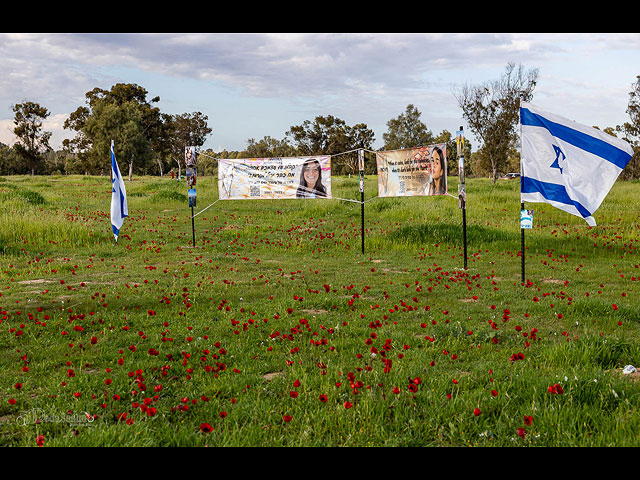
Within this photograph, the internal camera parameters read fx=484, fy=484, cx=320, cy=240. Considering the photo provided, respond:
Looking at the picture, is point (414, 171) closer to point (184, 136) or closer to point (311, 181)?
point (311, 181)

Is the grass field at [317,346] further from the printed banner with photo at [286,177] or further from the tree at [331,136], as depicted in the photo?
the tree at [331,136]

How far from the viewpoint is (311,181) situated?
13.7 m

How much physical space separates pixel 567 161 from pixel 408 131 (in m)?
68.4

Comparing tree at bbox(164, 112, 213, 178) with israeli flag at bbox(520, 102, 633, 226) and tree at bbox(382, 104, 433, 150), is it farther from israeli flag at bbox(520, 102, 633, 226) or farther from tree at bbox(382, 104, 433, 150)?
israeli flag at bbox(520, 102, 633, 226)

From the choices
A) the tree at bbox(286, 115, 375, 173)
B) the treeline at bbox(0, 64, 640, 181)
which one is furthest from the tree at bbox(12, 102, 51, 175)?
the tree at bbox(286, 115, 375, 173)

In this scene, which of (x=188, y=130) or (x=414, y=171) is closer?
(x=414, y=171)

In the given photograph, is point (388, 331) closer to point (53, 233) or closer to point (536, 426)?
point (536, 426)

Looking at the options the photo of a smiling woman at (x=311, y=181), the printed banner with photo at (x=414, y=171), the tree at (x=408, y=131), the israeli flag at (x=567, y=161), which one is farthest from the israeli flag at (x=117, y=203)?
the tree at (x=408, y=131)

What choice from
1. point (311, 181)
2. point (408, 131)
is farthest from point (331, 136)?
point (311, 181)

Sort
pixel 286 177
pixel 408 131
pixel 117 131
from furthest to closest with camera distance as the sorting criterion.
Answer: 1. pixel 408 131
2. pixel 117 131
3. pixel 286 177

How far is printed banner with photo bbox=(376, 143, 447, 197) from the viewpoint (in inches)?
472

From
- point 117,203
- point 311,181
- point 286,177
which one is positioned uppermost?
point 286,177
